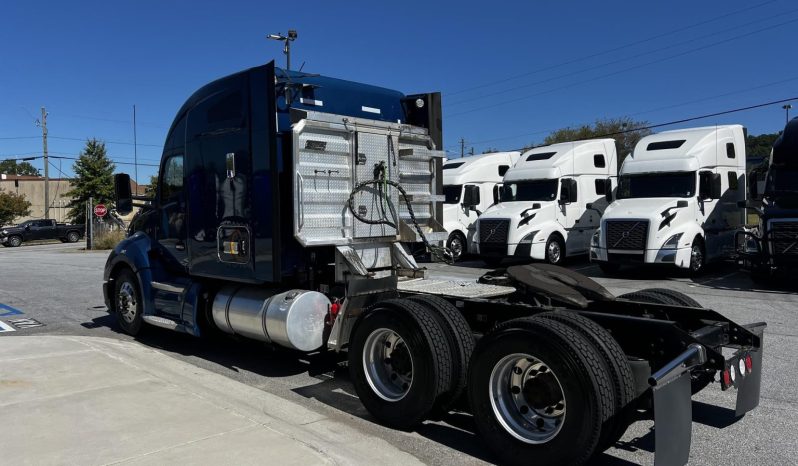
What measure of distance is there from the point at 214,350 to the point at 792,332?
7644 millimetres

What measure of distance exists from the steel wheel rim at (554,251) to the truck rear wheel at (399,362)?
43.1ft

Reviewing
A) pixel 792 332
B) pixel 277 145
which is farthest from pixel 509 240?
pixel 277 145

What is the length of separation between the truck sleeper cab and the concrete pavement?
11.5m

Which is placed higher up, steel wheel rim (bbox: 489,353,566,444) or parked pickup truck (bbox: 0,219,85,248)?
parked pickup truck (bbox: 0,219,85,248)

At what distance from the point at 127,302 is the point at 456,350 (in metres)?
5.56

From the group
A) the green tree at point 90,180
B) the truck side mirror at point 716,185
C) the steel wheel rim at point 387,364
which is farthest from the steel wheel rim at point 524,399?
the green tree at point 90,180

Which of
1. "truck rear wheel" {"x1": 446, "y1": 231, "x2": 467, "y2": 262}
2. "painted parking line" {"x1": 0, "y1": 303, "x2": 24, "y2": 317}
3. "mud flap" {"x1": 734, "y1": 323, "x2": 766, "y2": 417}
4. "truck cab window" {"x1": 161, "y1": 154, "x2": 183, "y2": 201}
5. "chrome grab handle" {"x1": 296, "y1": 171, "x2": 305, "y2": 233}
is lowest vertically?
"painted parking line" {"x1": 0, "y1": 303, "x2": 24, "y2": 317}

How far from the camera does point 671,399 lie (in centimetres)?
342

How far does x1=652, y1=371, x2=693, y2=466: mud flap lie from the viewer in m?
3.35

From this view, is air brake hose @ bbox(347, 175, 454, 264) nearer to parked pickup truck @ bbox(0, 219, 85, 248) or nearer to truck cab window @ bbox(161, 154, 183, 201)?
truck cab window @ bbox(161, 154, 183, 201)

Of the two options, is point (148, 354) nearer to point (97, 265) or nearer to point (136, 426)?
point (136, 426)

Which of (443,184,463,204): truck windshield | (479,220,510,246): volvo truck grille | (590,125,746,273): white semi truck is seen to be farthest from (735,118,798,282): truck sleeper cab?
(443,184,463,204): truck windshield

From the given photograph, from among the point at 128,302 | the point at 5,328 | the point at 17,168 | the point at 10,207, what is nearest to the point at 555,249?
the point at 128,302

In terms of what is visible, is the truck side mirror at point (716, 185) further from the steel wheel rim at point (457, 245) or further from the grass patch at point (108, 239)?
the grass patch at point (108, 239)
